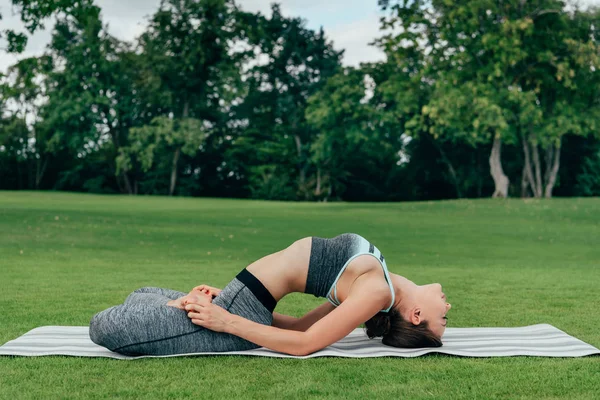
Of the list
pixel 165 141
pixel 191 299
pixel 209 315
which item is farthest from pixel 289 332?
pixel 165 141

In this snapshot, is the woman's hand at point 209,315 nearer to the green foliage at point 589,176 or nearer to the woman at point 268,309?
the woman at point 268,309

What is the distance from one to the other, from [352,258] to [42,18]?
19.0 meters

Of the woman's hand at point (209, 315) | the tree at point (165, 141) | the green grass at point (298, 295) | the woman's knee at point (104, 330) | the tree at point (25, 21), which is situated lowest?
the green grass at point (298, 295)

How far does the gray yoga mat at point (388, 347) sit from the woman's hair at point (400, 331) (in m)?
0.06

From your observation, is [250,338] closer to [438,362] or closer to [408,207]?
[438,362]

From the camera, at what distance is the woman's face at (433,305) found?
4766mm

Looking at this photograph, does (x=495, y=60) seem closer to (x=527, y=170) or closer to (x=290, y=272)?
(x=527, y=170)

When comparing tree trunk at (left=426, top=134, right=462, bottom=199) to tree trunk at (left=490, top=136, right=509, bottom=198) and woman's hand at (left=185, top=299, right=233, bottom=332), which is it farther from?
woman's hand at (left=185, top=299, right=233, bottom=332)

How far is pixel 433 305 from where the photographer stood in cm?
479

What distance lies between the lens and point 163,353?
15.7 ft

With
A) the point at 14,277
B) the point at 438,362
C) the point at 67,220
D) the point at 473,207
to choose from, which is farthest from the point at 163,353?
the point at 473,207

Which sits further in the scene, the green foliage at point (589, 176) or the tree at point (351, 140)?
the green foliage at point (589, 176)

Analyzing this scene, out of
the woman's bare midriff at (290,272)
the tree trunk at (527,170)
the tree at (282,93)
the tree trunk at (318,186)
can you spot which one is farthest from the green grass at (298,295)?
the tree at (282,93)

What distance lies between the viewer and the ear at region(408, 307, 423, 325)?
15.7 feet
